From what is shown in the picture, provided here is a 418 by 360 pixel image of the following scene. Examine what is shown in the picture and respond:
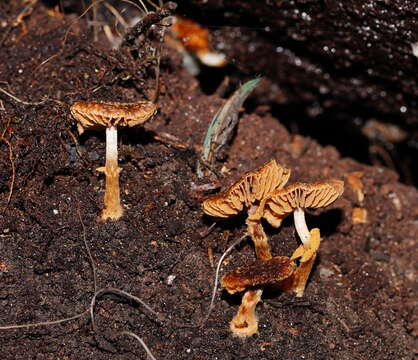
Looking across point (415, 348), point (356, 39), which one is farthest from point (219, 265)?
point (356, 39)

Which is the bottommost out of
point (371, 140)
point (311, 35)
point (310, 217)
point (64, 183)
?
point (371, 140)

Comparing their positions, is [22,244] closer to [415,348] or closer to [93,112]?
[93,112]

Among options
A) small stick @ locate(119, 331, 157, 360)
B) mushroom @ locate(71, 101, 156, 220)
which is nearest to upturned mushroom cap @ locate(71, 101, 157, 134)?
mushroom @ locate(71, 101, 156, 220)

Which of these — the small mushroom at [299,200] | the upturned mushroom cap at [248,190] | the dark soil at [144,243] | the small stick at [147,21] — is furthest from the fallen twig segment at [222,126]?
the small stick at [147,21]

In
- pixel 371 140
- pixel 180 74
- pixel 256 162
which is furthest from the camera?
pixel 371 140

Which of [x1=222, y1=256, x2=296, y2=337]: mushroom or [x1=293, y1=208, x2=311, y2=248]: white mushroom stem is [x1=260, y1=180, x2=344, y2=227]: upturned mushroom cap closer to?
[x1=293, y1=208, x2=311, y2=248]: white mushroom stem

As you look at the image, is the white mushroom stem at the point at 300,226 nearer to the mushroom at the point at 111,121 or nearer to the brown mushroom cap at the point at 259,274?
the brown mushroom cap at the point at 259,274

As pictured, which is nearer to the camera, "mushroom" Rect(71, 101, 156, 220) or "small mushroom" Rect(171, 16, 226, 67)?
"mushroom" Rect(71, 101, 156, 220)
